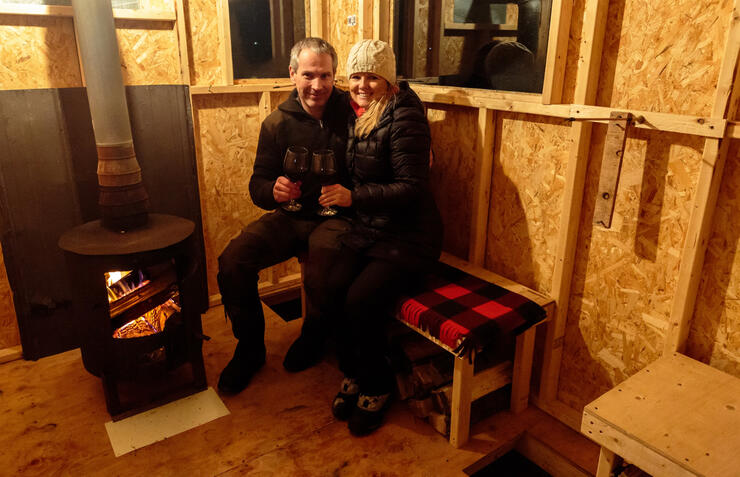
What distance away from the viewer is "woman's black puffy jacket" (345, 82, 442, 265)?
2240mm

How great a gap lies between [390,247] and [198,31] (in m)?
1.58

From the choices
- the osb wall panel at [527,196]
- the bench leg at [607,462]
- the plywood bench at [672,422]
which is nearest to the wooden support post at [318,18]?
the osb wall panel at [527,196]

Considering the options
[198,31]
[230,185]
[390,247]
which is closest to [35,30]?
[198,31]

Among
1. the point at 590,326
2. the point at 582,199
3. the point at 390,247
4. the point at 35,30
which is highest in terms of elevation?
the point at 35,30

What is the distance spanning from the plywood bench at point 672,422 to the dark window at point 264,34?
2.45m

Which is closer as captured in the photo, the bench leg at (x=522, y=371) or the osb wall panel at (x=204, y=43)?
the bench leg at (x=522, y=371)

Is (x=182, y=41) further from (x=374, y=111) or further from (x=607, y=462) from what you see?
(x=607, y=462)

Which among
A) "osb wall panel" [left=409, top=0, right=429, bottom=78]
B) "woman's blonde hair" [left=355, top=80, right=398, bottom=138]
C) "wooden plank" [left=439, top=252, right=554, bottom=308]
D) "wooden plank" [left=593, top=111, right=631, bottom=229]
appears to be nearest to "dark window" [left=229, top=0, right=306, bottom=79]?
"osb wall panel" [left=409, top=0, right=429, bottom=78]

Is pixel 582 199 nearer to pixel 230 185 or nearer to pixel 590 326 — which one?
pixel 590 326

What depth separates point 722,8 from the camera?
1.68 meters

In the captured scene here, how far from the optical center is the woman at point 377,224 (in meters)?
2.23

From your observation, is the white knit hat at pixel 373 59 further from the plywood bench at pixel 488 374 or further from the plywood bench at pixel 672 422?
the plywood bench at pixel 672 422

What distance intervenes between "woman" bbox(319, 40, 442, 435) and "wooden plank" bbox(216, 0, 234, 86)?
3.20 feet

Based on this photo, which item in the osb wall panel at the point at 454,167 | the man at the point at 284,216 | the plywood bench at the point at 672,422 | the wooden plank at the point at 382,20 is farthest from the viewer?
the wooden plank at the point at 382,20
